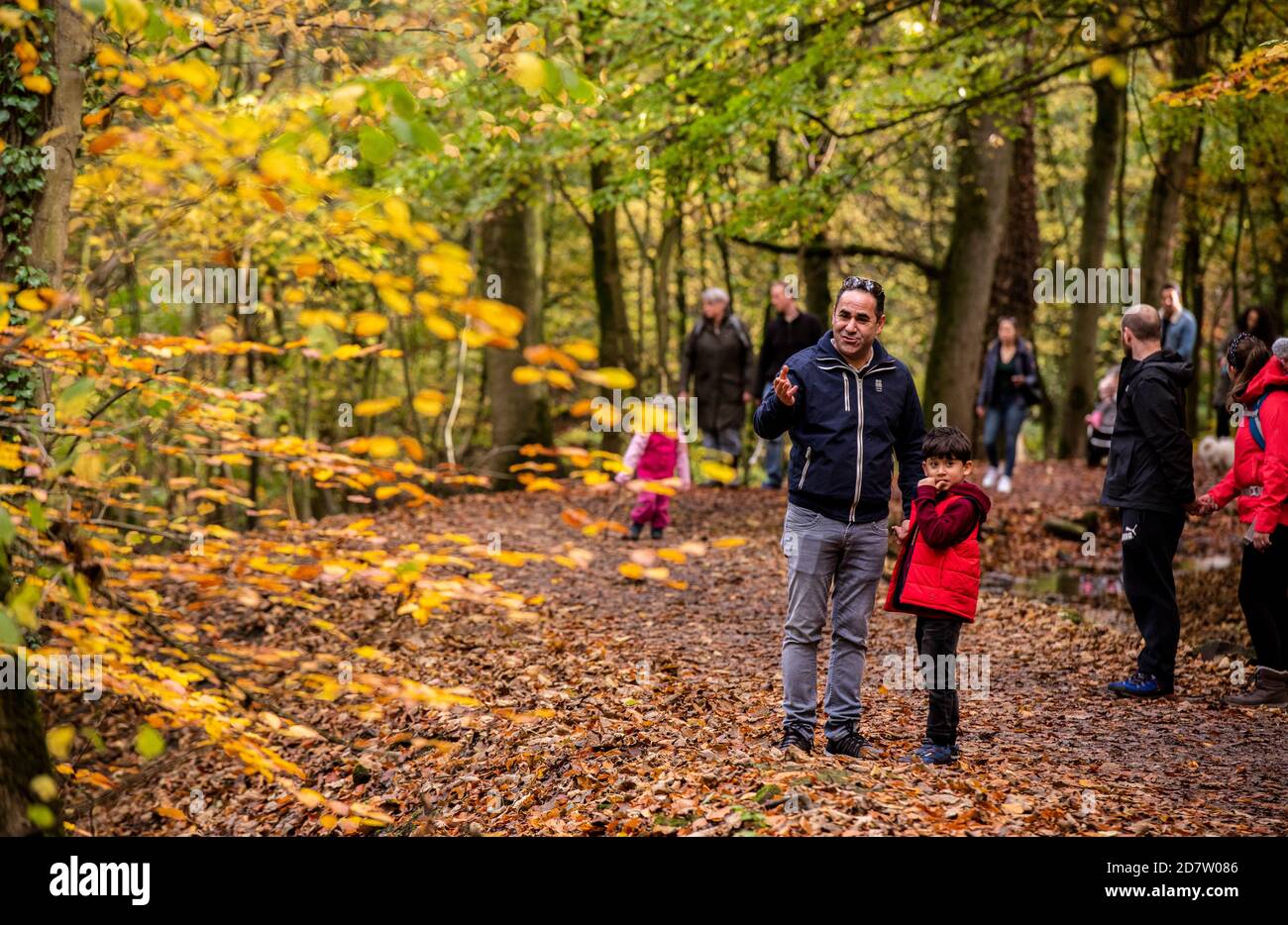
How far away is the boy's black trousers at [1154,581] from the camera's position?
6.76m

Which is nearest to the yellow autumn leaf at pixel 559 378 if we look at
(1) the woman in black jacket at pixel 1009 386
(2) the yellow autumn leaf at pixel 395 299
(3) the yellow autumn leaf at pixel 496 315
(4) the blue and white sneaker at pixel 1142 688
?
(3) the yellow autumn leaf at pixel 496 315

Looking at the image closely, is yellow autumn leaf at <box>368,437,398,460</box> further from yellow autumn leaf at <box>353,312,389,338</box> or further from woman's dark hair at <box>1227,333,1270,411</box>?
woman's dark hair at <box>1227,333,1270,411</box>

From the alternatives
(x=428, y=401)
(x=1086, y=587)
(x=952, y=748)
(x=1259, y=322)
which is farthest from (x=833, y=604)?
(x=1259, y=322)

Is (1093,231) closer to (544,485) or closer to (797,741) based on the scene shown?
(797,741)

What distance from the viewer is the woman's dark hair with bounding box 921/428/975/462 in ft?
16.9

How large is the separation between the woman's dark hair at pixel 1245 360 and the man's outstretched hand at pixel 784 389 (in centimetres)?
339

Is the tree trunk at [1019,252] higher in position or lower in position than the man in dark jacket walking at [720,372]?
higher

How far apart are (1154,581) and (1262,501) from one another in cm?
79

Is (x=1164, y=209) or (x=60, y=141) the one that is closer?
(x=60, y=141)

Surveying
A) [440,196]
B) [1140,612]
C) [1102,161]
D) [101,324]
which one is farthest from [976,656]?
[1102,161]

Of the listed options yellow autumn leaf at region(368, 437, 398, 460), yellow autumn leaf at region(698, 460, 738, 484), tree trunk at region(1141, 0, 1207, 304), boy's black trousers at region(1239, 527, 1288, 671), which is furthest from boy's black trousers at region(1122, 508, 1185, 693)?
tree trunk at region(1141, 0, 1207, 304)

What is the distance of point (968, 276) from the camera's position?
13.7 m

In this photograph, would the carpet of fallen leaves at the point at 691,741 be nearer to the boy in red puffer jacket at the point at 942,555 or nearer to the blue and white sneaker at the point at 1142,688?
the blue and white sneaker at the point at 1142,688

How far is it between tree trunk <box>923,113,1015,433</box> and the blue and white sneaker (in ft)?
21.9
